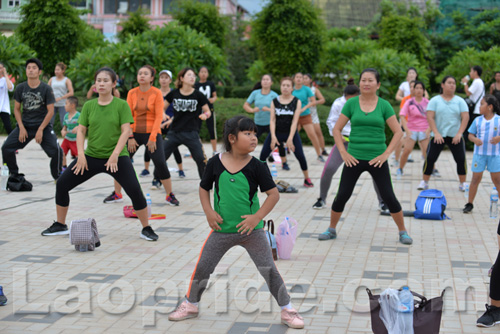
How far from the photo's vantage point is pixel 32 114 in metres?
10.1

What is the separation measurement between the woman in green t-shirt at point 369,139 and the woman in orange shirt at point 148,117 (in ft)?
8.41

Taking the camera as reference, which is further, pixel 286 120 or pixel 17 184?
pixel 286 120

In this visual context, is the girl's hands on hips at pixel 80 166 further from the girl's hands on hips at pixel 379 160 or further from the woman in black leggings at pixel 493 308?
the woman in black leggings at pixel 493 308

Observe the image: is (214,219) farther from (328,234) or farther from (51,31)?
(51,31)

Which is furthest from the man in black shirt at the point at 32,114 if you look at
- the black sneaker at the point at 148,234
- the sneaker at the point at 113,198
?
the black sneaker at the point at 148,234

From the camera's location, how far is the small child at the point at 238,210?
464 centimetres

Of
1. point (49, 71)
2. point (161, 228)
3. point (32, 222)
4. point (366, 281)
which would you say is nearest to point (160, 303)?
point (366, 281)

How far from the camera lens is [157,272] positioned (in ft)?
19.6

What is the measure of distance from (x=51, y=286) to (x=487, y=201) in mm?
6760

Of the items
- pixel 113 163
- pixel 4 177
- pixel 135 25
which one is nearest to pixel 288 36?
pixel 135 25

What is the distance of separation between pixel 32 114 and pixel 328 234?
489 centimetres

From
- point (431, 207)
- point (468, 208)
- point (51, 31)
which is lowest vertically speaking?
point (468, 208)

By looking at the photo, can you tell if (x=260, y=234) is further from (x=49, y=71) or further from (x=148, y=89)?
(x=49, y=71)

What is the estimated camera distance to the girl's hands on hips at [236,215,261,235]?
4.61m
